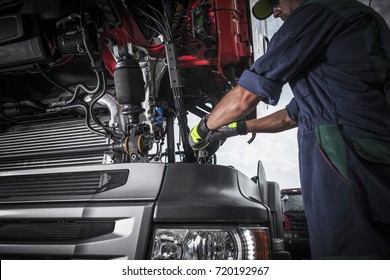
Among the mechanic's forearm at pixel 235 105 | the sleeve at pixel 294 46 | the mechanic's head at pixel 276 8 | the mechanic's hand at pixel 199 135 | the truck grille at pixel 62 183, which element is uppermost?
the mechanic's head at pixel 276 8

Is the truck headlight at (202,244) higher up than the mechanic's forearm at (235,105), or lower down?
lower down

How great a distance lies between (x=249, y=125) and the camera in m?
1.64

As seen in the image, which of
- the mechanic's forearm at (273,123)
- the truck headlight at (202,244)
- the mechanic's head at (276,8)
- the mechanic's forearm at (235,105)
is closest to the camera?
the truck headlight at (202,244)

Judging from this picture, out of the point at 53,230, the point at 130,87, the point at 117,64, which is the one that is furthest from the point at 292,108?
the point at 53,230

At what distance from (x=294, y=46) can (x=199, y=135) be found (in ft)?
1.97

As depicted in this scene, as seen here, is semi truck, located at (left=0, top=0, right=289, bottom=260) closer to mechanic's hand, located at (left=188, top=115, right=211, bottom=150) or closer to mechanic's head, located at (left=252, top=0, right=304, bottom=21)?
mechanic's hand, located at (left=188, top=115, right=211, bottom=150)

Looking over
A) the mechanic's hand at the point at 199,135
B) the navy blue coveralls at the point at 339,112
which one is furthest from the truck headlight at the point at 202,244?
the mechanic's hand at the point at 199,135

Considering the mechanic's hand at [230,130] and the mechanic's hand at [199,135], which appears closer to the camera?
the mechanic's hand at [199,135]

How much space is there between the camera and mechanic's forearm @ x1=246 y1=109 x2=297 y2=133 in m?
1.64

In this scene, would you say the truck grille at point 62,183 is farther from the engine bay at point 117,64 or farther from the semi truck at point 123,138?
the engine bay at point 117,64

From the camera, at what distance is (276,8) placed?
133cm

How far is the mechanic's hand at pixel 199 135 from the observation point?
140 cm
